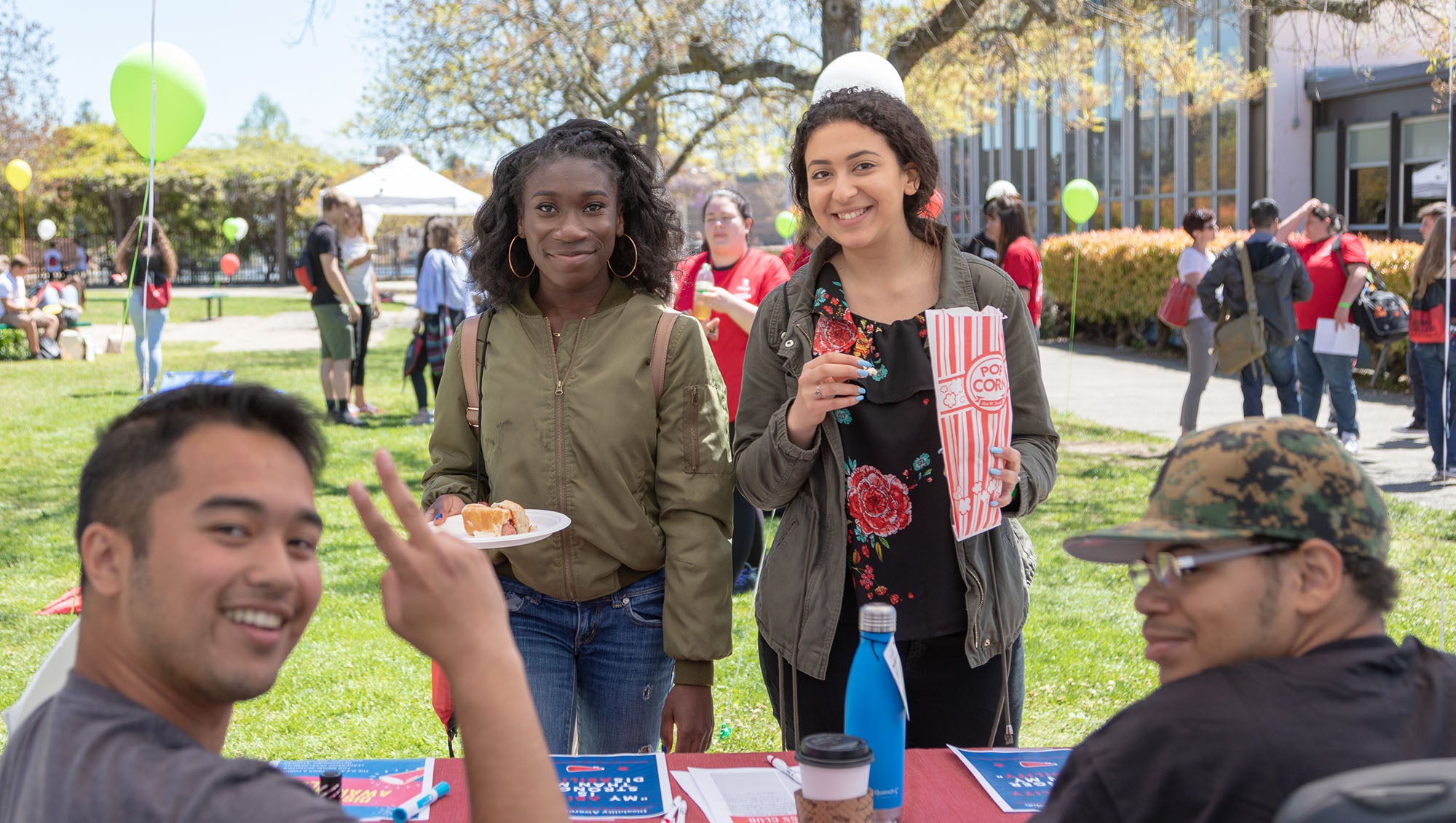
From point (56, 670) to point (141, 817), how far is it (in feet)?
2.32

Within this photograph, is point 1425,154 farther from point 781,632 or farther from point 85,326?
point 85,326

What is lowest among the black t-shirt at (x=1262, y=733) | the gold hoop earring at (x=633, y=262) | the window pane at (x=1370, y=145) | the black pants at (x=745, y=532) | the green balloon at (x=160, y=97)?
the black pants at (x=745, y=532)

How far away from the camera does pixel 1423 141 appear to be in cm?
1730

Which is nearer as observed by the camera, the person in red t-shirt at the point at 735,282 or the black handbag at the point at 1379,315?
the person in red t-shirt at the point at 735,282

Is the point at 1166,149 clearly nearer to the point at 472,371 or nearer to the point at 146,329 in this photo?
the point at 146,329

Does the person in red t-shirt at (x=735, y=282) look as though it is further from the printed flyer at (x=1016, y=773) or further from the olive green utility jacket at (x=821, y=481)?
the printed flyer at (x=1016, y=773)

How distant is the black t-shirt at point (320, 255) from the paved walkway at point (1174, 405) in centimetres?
741

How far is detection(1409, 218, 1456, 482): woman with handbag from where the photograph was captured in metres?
8.80

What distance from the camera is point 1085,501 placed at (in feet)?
27.5

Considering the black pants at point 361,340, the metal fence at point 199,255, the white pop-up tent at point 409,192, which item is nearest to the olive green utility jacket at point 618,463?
the black pants at point 361,340

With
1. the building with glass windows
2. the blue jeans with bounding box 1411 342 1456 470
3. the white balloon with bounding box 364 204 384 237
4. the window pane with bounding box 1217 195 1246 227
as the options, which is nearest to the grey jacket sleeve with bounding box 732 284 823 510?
the blue jeans with bounding box 1411 342 1456 470

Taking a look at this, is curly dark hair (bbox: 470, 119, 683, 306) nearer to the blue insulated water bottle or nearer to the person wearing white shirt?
the blue insulated water bottle

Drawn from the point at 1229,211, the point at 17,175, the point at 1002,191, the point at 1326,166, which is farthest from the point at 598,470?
the point at 17,175

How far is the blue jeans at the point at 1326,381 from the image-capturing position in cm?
955
